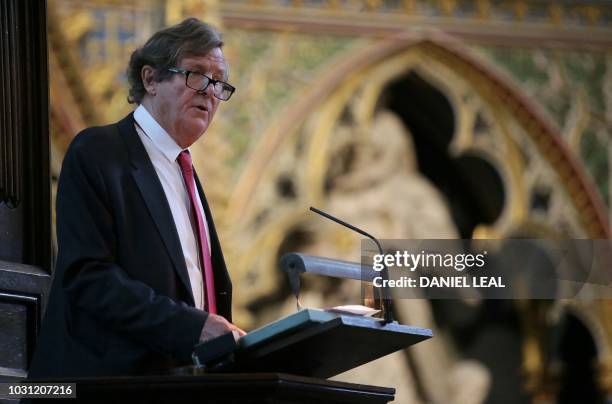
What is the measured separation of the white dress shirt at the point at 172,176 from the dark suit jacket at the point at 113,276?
37 millimetres

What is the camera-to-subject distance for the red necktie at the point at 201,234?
1996 millimetres

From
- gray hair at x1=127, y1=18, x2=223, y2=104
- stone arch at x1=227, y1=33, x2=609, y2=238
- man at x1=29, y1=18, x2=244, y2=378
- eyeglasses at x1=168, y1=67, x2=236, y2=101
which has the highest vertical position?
stone arch at x1=227, y1=33, x2=609, y2=238

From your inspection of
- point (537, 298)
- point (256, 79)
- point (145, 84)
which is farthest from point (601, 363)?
point (145, 84)

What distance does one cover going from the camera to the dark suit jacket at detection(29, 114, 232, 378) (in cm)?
181

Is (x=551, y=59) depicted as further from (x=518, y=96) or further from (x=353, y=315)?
(x=353, y=315)

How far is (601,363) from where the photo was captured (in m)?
5.69

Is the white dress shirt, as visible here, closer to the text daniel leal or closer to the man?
the man

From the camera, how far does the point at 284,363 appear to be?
183 cm

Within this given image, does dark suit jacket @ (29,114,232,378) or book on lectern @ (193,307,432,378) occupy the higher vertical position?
dark suit jacket @ (29,114,232,378)

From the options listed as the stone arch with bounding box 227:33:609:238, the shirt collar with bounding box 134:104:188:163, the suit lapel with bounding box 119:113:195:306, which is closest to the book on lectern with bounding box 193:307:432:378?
the suit lapel with bounding box 119:113:195:306

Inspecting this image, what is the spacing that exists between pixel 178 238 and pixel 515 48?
4010 mm

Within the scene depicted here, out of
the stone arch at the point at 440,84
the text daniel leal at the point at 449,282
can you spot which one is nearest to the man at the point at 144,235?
the stone arch at the point at 440,84

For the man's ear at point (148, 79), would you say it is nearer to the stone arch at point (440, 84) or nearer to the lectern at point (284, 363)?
the lectern at point (284, 363)

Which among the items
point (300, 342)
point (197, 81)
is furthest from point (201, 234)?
point (300, 342)
